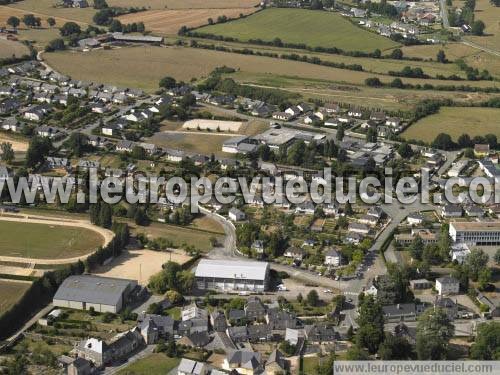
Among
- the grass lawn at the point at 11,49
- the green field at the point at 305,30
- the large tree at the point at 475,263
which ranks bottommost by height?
the large tree at the point at 475,263

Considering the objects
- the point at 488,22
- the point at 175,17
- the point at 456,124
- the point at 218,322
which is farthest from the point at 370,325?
the point at 488,22

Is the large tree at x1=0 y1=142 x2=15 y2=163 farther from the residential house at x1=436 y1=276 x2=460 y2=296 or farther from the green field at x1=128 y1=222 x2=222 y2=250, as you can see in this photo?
the residential house at x1=436 y1=276 x2=460 y2=296

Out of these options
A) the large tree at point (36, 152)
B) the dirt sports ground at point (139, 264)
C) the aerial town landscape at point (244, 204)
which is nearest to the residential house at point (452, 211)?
the aerial town landscape at point (244, 204)

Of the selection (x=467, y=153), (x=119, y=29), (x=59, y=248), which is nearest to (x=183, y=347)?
(x=59, y=248)

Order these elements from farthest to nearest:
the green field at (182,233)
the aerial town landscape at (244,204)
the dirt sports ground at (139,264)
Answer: the green field at (182,233)
the dirt sports ground at (139,264)
the aerial town landscape at (244,204)

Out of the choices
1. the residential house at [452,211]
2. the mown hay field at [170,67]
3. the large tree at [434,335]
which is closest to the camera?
the large tree at [434,335]

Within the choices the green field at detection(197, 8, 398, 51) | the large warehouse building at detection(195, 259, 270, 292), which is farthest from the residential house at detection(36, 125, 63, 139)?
the green field at detection(197, 8, 398, 51)

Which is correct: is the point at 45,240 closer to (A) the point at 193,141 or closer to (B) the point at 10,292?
(B) the point at 10,292

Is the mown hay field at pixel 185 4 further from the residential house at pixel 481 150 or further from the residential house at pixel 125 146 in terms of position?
the residential house at pixel 481 150
